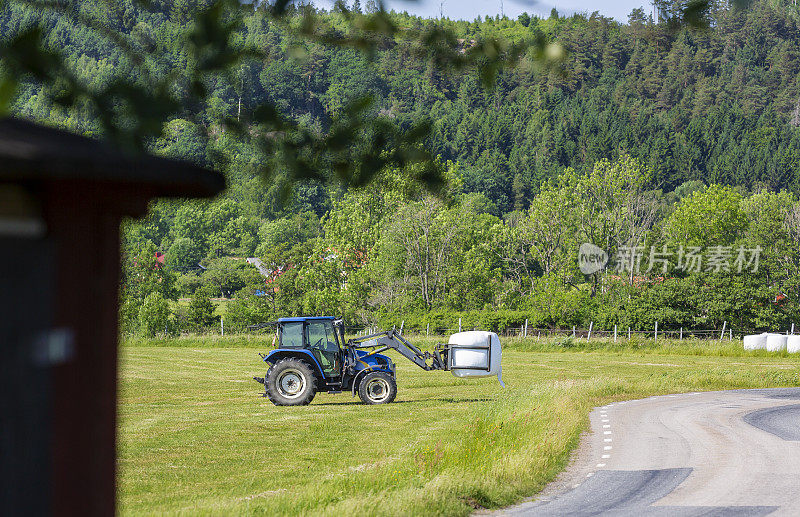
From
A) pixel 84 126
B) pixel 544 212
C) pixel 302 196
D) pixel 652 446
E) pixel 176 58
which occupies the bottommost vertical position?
pixel 652 446

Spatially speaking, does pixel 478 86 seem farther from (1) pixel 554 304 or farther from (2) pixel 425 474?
(1) pixel 554 304

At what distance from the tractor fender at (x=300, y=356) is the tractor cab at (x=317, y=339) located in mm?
109

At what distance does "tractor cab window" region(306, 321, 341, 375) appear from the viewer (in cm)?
2356

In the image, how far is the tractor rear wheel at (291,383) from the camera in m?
23.3

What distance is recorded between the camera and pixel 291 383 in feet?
77.5

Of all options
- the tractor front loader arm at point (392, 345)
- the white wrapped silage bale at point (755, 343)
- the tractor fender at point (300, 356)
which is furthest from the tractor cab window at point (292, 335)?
the white wrapped silage bale at point (755, 343)

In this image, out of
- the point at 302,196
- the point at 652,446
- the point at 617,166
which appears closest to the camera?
the point at 652,446

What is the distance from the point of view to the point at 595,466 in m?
16.1

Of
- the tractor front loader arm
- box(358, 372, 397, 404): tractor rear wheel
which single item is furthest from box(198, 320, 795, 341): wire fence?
box(358, 372, 397, 404): tractor rear wheel

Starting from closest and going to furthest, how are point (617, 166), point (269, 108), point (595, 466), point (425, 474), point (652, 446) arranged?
point (269, 108), point (425, 474), point (595, 466), point (652, 446), point (617, 166)

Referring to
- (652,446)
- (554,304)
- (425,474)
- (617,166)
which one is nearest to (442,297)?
(554,304)

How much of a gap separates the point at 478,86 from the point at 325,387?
19.3 m
